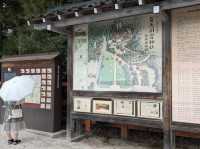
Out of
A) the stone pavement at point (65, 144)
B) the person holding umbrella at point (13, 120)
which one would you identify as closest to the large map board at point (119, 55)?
the stone pavement at point (65, 144)

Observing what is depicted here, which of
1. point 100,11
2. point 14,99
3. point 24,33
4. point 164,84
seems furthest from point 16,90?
point 24,33

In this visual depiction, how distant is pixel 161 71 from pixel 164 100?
1.85ft

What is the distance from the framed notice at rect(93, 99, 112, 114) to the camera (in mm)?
5750

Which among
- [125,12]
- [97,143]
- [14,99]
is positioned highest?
[125,12]

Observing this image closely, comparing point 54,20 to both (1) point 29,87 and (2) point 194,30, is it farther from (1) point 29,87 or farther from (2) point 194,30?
(2) point 194,30

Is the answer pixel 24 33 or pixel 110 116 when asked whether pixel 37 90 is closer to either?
pixel 110 116

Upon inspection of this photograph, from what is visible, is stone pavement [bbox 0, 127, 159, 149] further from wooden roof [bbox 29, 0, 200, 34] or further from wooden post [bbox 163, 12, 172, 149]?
wooden roof [bbox 29, 0, 200, 34]

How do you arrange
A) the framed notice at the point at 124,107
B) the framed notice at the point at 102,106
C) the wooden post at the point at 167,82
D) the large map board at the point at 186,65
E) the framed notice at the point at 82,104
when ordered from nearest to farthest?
1. the large map board at the point at 186,65
2. the wooden post at the point at 167,82
3. the framed notice at the point at 124,107
4. the framed notice at the point at 102,106
5. the framed notice at the point at 82,104

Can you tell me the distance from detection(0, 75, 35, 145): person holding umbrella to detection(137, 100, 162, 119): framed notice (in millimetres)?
2592

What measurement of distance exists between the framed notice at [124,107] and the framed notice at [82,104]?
0.72 metres

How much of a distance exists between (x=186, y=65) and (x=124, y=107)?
1545 mm

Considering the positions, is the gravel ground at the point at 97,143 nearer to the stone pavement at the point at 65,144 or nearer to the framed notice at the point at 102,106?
the stone pavement at the point at 65,144

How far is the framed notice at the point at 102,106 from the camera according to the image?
5.75 m

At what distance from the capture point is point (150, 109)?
5203 millimetres
